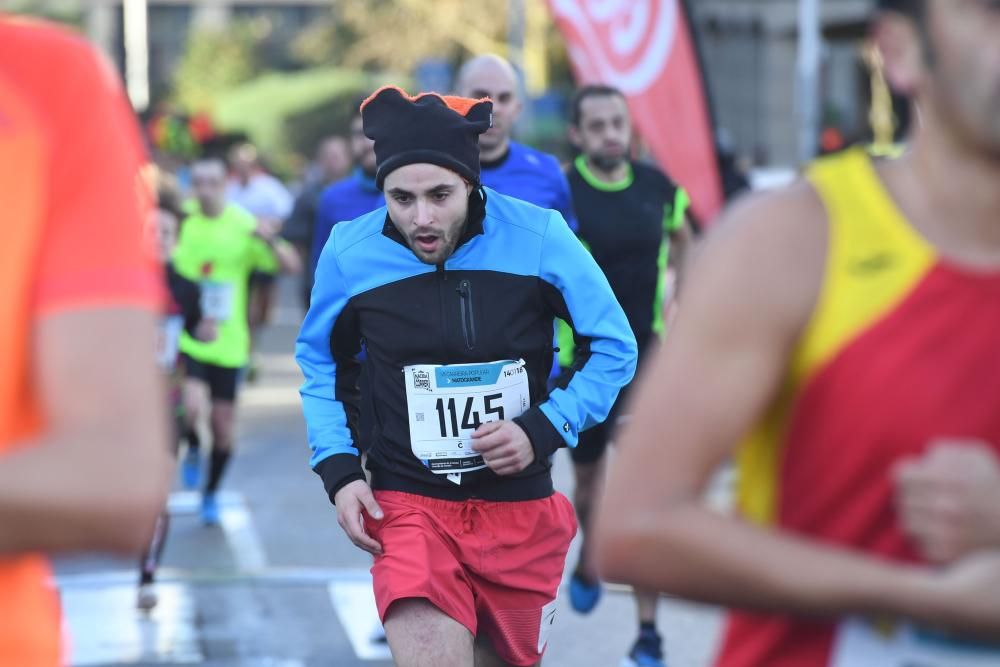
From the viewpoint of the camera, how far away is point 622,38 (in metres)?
9.50

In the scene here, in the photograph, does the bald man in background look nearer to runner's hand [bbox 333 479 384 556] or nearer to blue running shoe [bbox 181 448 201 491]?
runner's hand [bbox 333 479 384 556]

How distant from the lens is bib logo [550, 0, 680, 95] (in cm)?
931

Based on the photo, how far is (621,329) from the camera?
4.71 metres

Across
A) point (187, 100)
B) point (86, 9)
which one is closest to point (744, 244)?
point (187, 100)

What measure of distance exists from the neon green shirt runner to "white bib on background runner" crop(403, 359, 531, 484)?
558 cm

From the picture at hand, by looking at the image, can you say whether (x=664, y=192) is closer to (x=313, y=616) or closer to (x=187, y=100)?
(x=313, y=616)

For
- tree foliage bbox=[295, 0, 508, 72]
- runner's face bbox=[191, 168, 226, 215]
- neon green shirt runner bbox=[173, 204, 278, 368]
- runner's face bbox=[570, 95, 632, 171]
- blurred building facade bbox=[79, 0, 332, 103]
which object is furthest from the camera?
blurred building facade bbox=[79, 0, 332, 103]

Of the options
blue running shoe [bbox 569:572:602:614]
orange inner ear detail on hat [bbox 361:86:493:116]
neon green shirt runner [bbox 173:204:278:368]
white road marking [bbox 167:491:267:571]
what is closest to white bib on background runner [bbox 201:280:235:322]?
neon green shirt runner [bbox 173:204:278:368]

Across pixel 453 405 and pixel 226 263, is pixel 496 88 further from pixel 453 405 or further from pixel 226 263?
pixel 226 263

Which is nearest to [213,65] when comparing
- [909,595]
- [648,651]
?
[648,651]

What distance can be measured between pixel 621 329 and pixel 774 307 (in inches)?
114

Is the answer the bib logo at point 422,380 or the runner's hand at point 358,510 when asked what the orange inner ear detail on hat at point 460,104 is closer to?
the bib logo at point 422,380

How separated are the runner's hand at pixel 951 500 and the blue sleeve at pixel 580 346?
2711 millimetres

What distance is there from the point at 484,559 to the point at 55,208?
2917 mm
